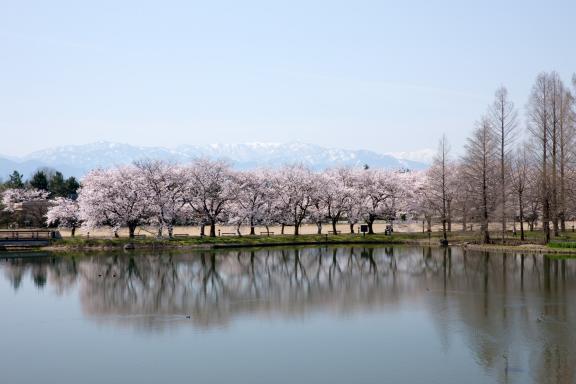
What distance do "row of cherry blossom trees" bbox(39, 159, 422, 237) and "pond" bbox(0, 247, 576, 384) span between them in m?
15.7

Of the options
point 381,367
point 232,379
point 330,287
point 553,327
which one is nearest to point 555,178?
point 330,287

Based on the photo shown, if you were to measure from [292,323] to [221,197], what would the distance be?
3523 cm

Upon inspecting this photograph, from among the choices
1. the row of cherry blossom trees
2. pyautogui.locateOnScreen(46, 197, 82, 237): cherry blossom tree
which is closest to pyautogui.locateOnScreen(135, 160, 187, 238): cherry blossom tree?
the row of cherry blossom trees

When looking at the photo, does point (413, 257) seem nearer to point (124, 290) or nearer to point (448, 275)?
point (448, 275)

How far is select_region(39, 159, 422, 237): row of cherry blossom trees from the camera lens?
173 feet

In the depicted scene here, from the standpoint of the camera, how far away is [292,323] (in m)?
21.0

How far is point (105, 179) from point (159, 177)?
188 inches

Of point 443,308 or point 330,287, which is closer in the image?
point 443,308

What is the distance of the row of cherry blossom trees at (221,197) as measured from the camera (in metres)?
52.8

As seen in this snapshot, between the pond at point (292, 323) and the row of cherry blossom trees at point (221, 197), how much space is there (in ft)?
51.6

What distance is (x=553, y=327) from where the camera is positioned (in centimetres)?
1925

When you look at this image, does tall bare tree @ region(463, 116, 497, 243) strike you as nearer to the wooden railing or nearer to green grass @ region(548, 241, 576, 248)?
green grass @ region(548, 241, 576, 248)

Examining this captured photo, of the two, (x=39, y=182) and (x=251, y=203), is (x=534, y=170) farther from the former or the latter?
(x=39, y=182)

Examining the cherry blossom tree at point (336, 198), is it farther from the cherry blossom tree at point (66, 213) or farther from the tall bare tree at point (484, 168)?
the cherry blossom tree at point (66, 213)
